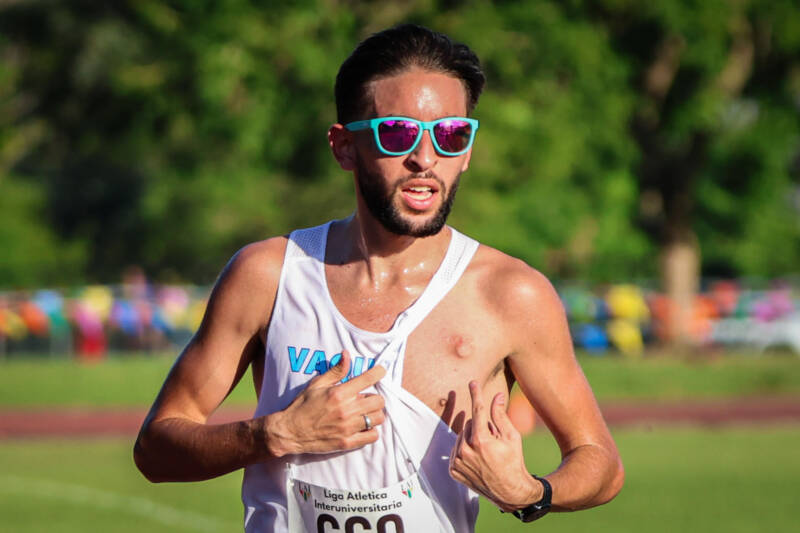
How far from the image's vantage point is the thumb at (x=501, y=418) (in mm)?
2875

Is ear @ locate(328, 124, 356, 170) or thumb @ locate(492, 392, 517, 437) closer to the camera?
thumb @ locate(492, 392, 517, 437)

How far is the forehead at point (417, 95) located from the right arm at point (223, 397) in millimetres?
473

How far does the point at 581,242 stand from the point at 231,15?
64.1 feet

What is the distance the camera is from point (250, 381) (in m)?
21.9

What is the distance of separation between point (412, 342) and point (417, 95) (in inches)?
22.9

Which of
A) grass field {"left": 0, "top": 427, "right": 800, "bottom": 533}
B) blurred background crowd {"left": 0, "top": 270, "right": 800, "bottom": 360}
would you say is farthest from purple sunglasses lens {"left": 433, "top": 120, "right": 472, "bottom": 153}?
blurred background crowd {"left": 0, "top": 270, "right": 800, "bottom": 360}

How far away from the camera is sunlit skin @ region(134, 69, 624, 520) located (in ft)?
9.77

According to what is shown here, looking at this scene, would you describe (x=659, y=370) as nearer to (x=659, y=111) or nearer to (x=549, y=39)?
(x=659, y=111)

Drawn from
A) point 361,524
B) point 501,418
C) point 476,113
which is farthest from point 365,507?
point 476,113

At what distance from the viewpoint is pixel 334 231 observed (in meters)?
3.40

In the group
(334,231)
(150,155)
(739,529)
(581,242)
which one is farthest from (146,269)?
(334,231)

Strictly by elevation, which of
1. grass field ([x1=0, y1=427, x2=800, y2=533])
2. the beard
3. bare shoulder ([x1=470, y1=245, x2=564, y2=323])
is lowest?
grass field ([x1=0, y1=427, x2=800, y2=533])

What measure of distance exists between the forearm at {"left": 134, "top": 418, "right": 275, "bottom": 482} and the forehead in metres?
0.79

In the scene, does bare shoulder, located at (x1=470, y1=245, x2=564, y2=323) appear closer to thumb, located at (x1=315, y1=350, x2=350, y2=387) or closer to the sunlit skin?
the sunlit skin
